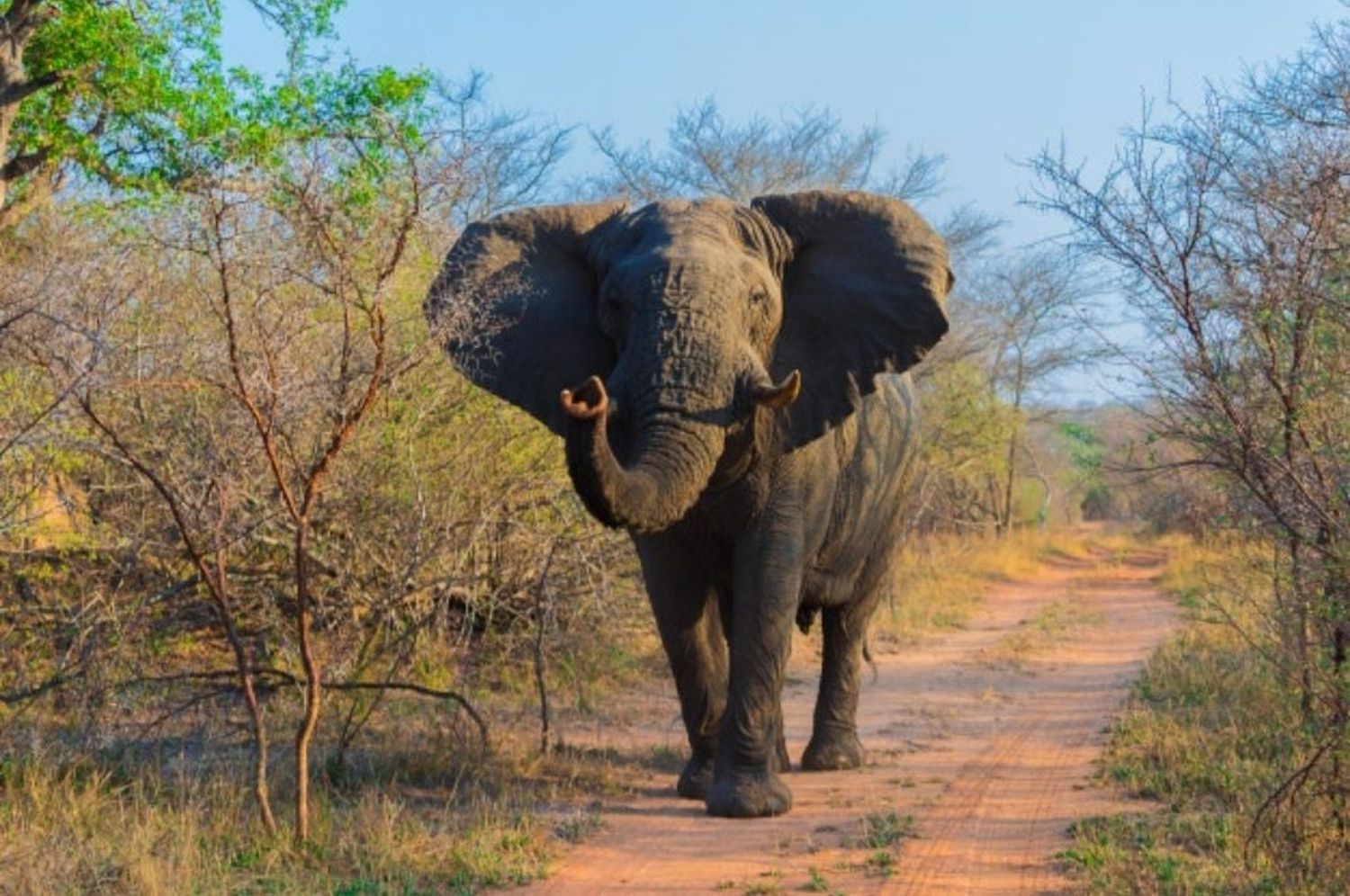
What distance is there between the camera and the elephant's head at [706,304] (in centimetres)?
636

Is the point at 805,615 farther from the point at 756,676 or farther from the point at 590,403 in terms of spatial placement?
the point at 590,403

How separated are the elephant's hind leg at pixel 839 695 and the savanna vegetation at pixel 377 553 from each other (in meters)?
0.79

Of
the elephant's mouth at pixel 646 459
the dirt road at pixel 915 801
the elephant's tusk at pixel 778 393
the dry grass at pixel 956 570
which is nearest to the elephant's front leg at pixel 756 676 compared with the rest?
the dirt road at pixel 915 801

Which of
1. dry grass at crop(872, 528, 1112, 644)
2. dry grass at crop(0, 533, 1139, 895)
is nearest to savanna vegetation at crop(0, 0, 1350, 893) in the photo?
dry grass at crop(0, 533, 1139, 895)

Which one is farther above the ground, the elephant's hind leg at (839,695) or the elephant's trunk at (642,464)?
the elephant's trunk at (642,464)

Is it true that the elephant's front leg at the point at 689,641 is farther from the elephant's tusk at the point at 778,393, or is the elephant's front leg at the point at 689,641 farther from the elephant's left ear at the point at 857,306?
the elephant's tusk at the point at 778,393

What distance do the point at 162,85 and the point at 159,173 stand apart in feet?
2.44

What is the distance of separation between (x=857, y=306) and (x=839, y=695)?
90.8 inches

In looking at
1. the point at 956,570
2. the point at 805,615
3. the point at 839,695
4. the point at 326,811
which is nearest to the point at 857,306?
the point at 805,615

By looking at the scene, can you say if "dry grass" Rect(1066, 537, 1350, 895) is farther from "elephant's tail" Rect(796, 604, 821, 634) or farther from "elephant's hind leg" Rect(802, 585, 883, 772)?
"elephant's tail" Rect(796, 604, 821, 634)

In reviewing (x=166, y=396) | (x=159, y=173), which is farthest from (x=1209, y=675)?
(x=159, y=173)

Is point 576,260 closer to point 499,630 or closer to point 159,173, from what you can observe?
point 499,630

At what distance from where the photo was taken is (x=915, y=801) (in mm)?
7383

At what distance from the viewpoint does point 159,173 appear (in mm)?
13641
